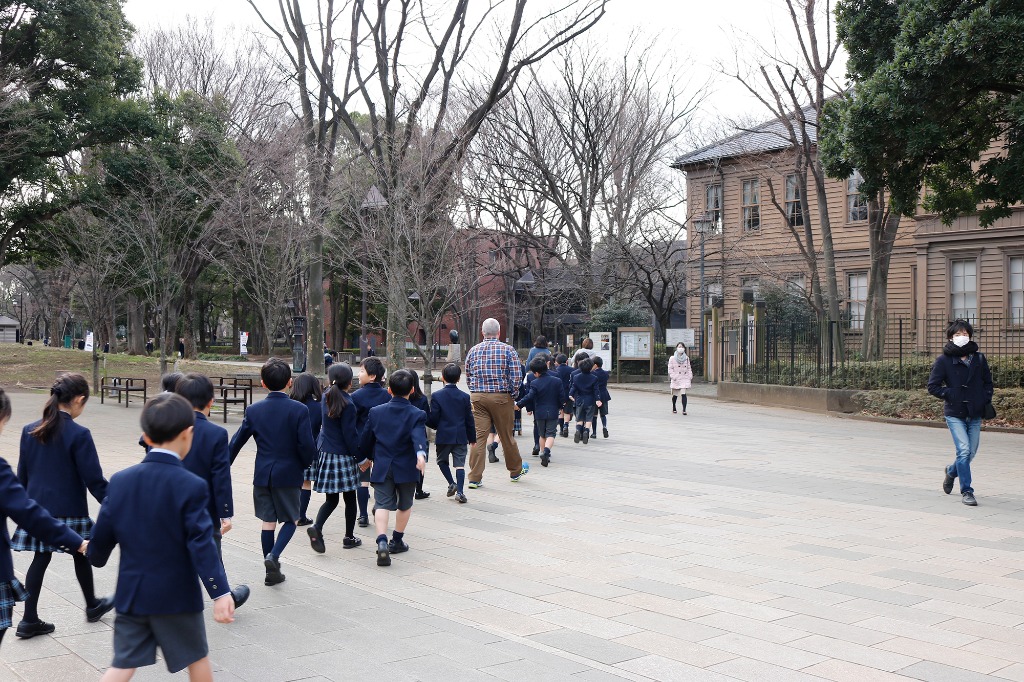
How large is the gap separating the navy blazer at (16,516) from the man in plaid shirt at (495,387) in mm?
7133

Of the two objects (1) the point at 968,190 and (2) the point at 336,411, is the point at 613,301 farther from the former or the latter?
(2) the point at 336,411

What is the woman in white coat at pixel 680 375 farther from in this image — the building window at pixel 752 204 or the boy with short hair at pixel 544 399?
the building window at pixel 752 204

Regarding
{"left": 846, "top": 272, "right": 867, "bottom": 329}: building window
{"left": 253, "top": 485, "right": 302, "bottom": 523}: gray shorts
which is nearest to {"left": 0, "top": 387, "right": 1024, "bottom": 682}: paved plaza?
{"left": 253, "top": 485, "right": 302, "bottom": 523}: gray shorts

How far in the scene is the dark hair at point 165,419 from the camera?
372cm

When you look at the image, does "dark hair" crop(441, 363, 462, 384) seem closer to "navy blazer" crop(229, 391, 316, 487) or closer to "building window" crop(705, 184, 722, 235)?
"navy blazer" crop(229, 391, 316, 487)

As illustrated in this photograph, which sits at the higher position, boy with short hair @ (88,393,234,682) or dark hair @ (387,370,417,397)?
dark hair @ (387,370,417,397)

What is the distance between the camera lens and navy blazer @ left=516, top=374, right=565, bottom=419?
1349 cm

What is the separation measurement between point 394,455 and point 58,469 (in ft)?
8.59

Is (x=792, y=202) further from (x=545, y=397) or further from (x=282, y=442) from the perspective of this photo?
(x=282, y=442)

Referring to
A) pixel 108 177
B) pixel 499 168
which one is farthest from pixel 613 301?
pixel 108 177

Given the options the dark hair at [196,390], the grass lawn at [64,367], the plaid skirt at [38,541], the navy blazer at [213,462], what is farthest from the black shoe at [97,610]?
the grass lawn at [64,367]

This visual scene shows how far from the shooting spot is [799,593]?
20.8 feet

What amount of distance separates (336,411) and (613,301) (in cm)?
2869

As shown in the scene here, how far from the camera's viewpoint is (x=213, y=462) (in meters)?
5.59
